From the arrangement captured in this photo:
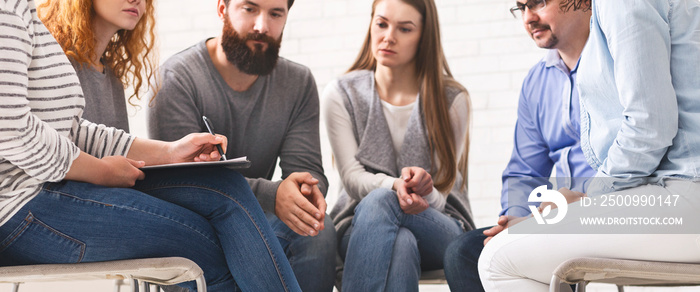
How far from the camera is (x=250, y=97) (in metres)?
1.91

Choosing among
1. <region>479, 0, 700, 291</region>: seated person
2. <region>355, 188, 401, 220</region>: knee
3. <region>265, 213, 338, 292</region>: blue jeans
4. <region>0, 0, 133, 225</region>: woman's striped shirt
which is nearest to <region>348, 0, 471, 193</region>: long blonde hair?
<region>355, 188, 401, 220</region>: knee

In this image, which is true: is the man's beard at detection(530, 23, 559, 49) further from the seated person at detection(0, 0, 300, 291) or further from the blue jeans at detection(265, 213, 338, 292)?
the seated person at detection(0, 0, 300, 291)

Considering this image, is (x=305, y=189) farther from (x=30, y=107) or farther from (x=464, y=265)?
(x=30, y=107)

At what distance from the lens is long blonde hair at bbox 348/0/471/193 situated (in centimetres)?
194

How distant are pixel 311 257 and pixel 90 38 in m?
0.73

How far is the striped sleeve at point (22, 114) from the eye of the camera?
41.3 inches

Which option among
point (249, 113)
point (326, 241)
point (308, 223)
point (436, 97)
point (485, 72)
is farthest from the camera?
point (485, 72)

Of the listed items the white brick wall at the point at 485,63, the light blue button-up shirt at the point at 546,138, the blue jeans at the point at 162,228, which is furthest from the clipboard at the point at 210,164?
the white brick wall at the point at 485,63

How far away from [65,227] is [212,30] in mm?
2084

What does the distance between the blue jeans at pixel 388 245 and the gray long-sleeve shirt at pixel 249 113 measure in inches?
10.6

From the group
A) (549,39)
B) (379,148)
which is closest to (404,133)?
(379,148)

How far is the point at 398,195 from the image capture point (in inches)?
66.6

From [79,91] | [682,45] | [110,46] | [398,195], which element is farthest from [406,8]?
[79,91]

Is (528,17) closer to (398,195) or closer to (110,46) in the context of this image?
(398,195)
